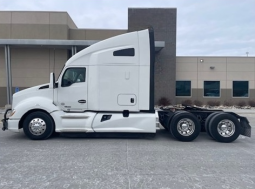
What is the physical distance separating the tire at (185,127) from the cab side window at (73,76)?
3514 millimetres

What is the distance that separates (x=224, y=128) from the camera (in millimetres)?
9148

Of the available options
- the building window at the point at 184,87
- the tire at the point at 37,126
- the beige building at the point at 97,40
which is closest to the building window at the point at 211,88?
the beige building at the point at 97,40

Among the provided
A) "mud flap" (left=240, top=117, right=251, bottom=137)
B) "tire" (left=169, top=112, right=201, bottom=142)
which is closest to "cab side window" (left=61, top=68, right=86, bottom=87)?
"tire" (left=169, top=112, right=201, bottom=142)

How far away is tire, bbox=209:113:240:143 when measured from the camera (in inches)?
356

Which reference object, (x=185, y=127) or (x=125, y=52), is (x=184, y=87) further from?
(x=125, y=52)

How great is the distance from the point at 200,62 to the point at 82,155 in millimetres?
20960

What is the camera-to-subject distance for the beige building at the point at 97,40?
70.5 ft

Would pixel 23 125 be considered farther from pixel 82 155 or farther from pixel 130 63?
pixel 130 63

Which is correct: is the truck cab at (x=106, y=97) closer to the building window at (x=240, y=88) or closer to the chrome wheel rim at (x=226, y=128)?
the chrome wheel rim at (x=226, y=128)

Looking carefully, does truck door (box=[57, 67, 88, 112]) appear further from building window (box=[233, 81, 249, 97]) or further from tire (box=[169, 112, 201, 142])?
building window (box=[233, 81, 249, 97])

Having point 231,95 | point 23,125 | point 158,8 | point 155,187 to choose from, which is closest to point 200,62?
point 231,95

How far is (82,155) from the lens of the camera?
7.16 m

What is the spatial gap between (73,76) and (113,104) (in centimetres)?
172

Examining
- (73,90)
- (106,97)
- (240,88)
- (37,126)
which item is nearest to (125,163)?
(106,97)
